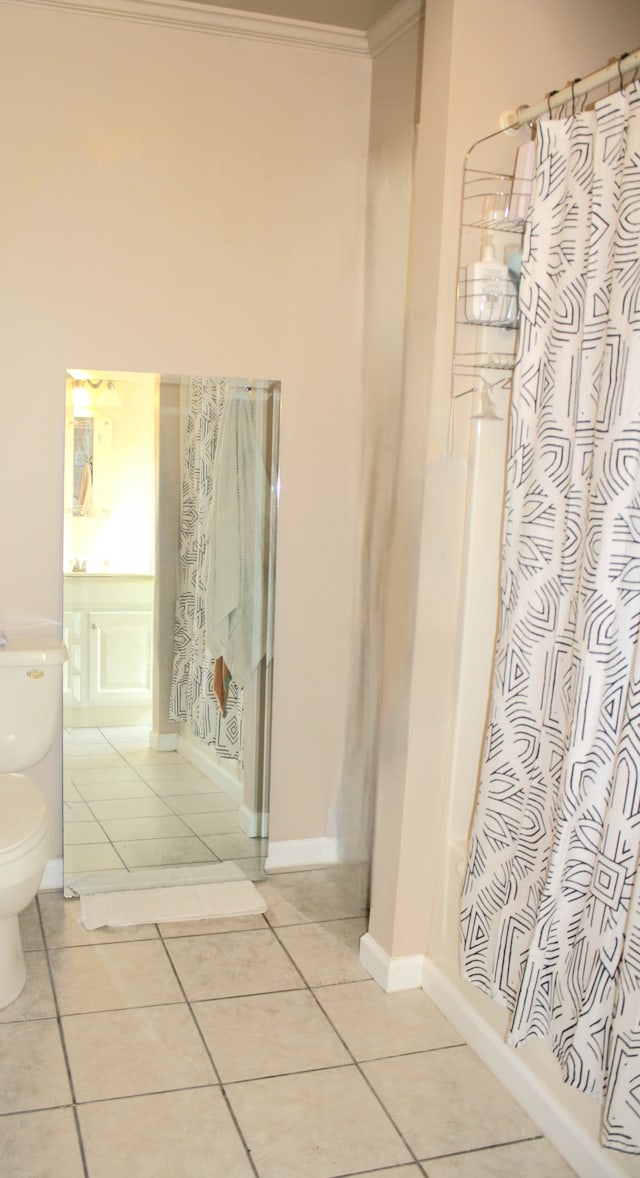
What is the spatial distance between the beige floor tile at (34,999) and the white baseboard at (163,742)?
27.6 inches

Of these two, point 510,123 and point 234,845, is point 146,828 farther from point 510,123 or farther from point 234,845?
point 510,123

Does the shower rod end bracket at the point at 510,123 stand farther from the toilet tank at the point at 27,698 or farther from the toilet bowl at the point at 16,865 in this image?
the toilet bowl at the point at 16,865

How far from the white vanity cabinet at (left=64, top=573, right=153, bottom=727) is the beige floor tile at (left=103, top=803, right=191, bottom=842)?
30 cm

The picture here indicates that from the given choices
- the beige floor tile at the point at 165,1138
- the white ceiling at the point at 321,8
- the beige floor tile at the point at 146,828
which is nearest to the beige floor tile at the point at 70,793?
the beige floor tile at the point at 146,828

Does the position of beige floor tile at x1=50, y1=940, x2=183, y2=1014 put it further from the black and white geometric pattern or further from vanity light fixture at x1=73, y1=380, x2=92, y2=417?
vanity light fixture at x1=73, y1=380, x2=92, y2=417

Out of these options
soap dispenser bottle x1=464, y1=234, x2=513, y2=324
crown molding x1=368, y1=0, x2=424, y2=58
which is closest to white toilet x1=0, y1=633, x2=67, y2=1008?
soap dispenser bottle x1=464, y1=234, x2=513, y2=324

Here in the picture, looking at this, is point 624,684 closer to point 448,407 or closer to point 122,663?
point 448,407

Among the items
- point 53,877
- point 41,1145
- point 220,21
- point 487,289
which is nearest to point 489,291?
point 487,289

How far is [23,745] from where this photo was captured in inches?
105

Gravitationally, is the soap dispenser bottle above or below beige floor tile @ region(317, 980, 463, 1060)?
above

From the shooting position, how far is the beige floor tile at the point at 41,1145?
5.85 feet

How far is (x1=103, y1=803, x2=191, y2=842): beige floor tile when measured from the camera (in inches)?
114

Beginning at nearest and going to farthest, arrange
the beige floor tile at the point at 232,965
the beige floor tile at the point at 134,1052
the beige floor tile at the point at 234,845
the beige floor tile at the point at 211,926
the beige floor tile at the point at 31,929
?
the beige floor tile at the point at 134,1052, the beige floor tile at the point at 232,965, the beige floor tile at the point at 31,929, the beige floor tile at the point at 211,926, the beige floor tile at the point at 234,845

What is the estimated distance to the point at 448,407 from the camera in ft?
7.41
